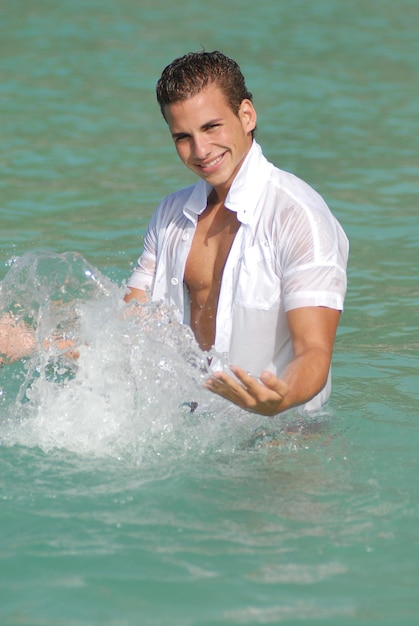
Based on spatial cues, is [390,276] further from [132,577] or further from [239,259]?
[132,577]

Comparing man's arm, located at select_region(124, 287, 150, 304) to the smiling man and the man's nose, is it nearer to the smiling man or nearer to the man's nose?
the smiling man

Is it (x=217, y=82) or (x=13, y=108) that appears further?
(x=13, y=108)

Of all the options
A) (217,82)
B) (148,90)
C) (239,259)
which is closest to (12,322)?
(239,259)

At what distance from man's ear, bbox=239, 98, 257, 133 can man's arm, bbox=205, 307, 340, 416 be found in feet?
2.48

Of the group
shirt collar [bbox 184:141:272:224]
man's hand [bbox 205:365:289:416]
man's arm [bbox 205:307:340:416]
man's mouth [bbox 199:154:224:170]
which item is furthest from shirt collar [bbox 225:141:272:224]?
man's hand [bbox 205:365:289:416]

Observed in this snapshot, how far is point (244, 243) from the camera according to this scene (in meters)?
3.97

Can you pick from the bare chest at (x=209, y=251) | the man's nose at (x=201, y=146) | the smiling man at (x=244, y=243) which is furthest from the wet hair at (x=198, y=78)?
the bare chest at (x=209, y=251)

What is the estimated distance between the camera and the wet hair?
3834 mm

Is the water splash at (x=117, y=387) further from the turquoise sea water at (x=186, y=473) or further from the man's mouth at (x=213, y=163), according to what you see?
the man's mouth at (x=213, y=163)

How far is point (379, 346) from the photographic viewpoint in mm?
5883

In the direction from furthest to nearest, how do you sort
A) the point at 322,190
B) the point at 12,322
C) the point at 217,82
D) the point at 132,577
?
the point at 322,190, the point at 12,322, the point at 217,82, the point at 132,577

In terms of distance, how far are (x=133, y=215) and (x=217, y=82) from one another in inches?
175

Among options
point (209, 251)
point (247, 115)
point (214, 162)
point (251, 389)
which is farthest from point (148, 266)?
point (251, 389)

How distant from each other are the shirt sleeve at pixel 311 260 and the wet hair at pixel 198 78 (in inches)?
19.2
